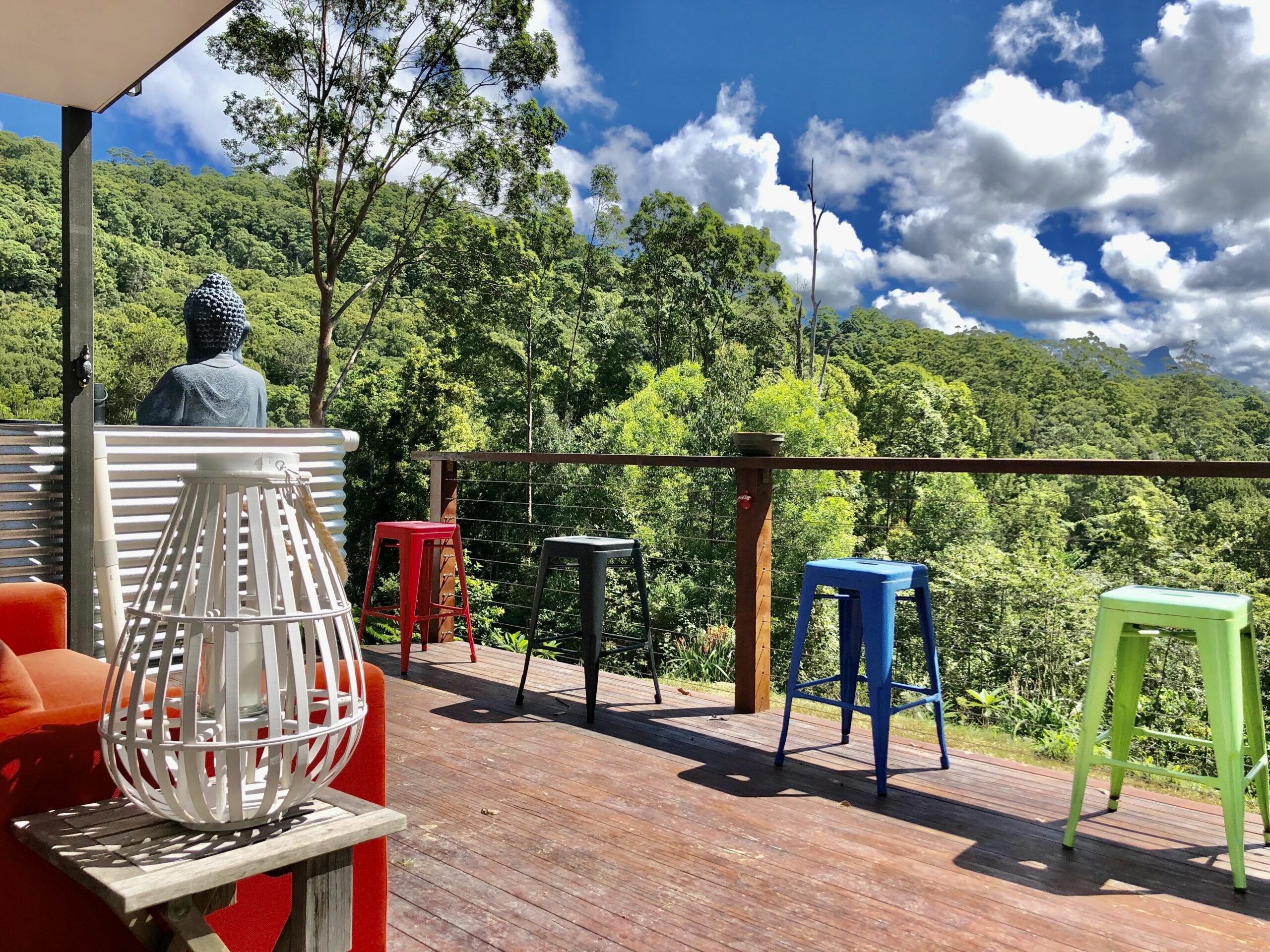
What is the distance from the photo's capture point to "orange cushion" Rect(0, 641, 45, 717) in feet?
3.81

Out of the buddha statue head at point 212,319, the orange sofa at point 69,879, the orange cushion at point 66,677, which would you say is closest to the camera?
the orange sofa at point 69,879

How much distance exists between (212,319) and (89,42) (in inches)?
45.3

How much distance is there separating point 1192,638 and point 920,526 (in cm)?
2618

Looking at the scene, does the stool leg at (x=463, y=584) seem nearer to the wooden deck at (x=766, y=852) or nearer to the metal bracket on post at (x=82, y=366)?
the wooden deck at (x=766, y=852)

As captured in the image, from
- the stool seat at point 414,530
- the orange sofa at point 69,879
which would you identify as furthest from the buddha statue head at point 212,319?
the orange sofa at point 69,879

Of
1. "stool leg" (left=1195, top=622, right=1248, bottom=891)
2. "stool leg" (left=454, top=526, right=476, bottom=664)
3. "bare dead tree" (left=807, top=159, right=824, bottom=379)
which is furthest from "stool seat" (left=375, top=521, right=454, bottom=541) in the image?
"bare dead tree" (left=807, top=159, right=824, bottom=379)

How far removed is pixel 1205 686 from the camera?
79.0 inches

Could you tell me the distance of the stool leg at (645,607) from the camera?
3.35 meters

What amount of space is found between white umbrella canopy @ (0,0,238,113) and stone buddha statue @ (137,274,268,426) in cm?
71

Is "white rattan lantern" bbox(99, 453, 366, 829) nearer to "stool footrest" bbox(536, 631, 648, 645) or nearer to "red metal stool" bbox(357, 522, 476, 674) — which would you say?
"stool footrest" bbox(536, 631, 648, 645)

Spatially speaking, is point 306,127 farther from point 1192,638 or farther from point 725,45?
point 725,45

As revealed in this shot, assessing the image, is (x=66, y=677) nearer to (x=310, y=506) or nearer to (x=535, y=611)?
(x=310, y=506)

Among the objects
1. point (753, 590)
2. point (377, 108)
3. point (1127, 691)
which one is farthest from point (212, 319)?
point (377, 108)

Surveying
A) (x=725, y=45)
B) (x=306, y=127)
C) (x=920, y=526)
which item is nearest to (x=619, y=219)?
(x=920, y=526)
